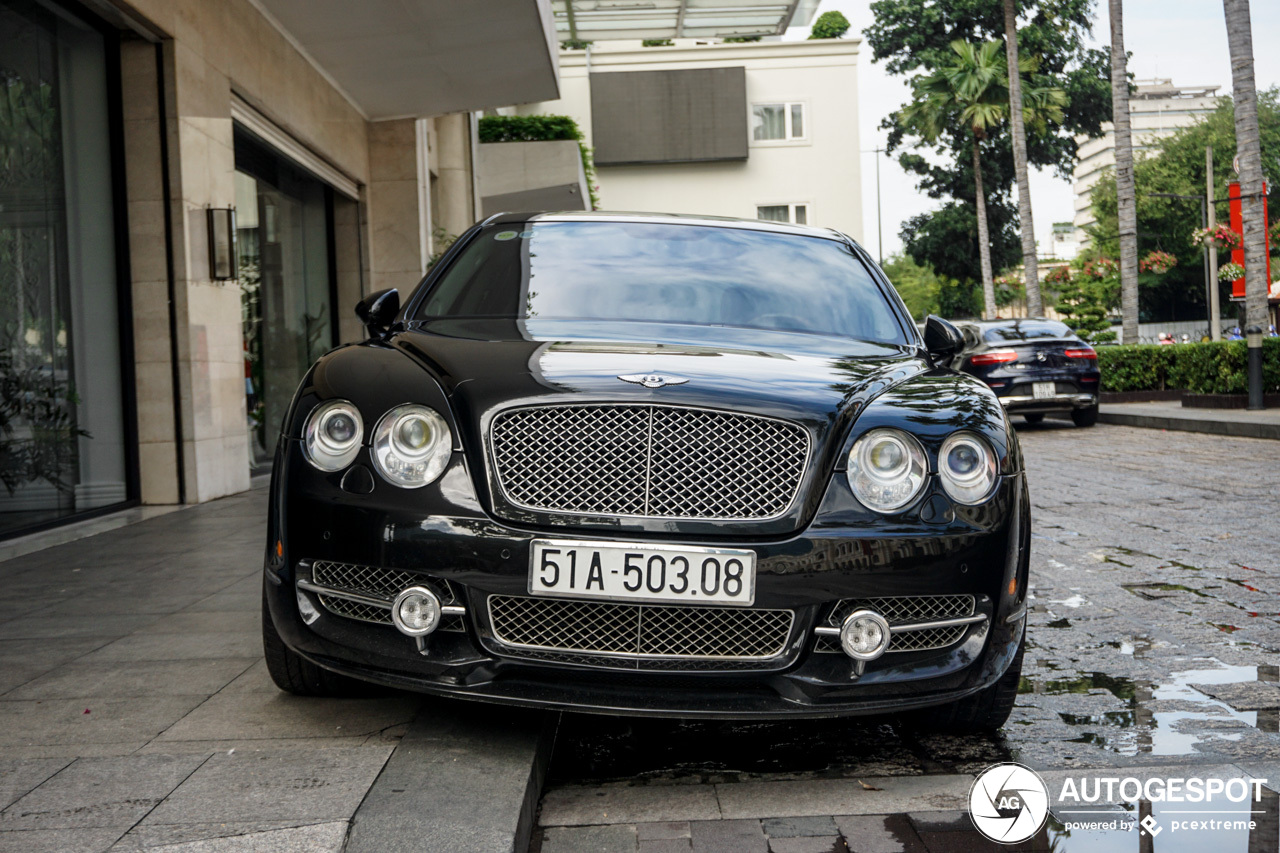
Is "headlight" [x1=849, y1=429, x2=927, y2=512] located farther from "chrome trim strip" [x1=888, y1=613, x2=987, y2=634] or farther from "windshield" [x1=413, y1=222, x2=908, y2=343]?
"windshield" [x1=413, y1=222, x2=908, y2=343]

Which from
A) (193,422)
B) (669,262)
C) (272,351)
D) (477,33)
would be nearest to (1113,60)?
(477,33)

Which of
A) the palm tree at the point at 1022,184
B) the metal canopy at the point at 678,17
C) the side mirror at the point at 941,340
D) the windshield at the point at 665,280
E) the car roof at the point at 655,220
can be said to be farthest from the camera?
the palm tree at the point at 1022,184

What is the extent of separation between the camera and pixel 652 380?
309 cm

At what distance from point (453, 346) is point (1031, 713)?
77.5 inches

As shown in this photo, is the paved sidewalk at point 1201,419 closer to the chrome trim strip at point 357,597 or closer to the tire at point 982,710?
the tire at point 982,710

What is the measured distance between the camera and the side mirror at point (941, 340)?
4.31 m

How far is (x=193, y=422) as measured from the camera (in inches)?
365

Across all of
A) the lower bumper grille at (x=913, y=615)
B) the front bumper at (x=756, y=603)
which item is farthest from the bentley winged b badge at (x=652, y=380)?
the lower bumper grille at (x=913, y=615)

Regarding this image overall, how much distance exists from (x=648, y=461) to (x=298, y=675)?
48.0 inches

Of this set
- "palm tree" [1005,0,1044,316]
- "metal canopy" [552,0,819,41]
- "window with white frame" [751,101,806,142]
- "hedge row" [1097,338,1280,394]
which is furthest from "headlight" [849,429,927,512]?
"window with white frame" [751,101,806,142]

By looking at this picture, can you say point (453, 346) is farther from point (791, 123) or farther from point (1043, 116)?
point (1043, 116)

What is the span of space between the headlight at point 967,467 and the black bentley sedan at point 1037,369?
13.4 metres

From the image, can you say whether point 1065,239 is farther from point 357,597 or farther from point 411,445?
point 357,597

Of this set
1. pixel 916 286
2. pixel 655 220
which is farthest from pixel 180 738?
pixel 916 286
